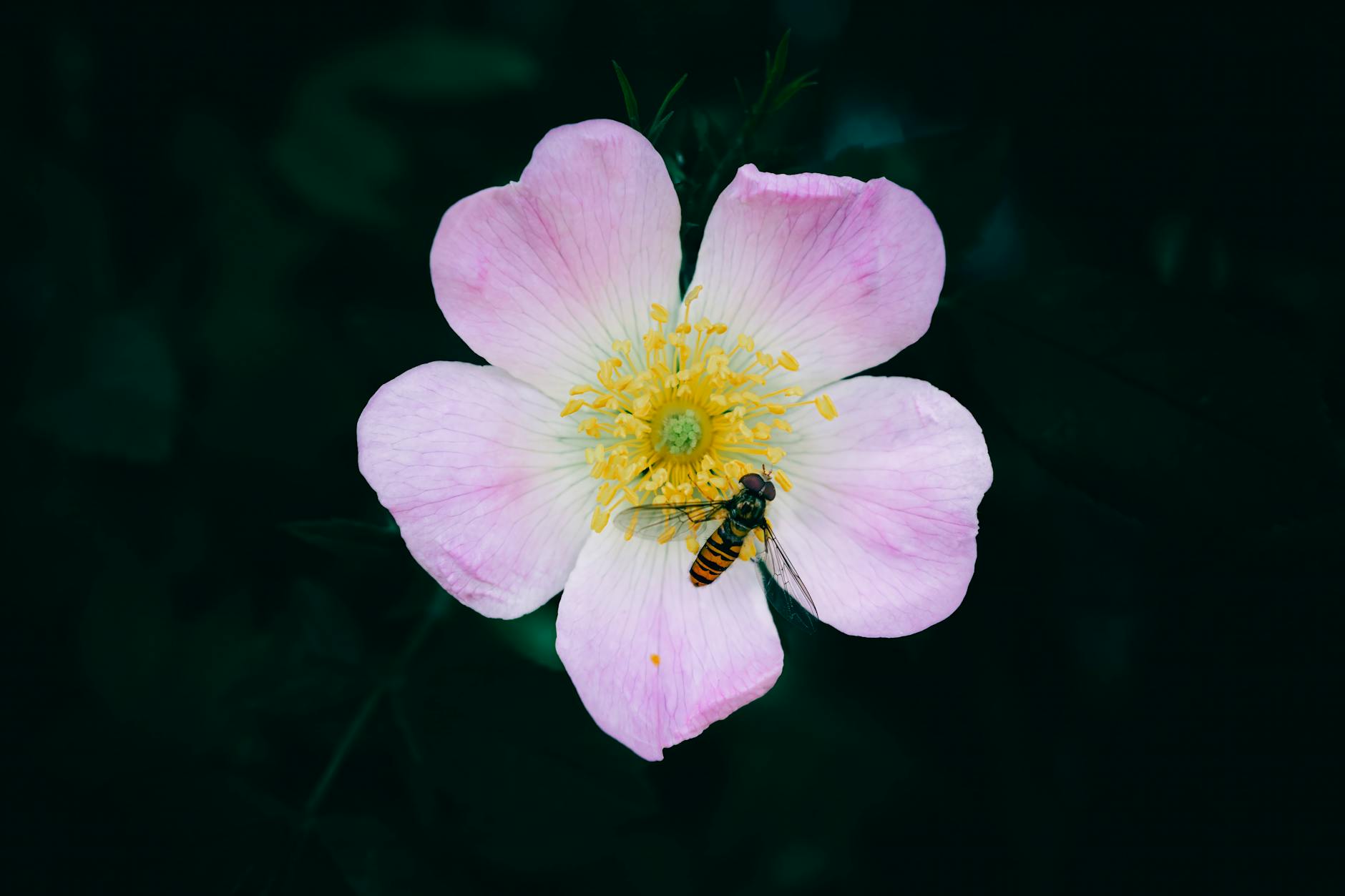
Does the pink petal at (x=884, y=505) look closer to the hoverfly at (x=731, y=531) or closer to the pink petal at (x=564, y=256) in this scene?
the hoverfly at (x=731, y=531)

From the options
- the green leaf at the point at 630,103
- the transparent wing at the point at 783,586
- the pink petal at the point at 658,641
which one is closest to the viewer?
the green leaf at the point at 630,103

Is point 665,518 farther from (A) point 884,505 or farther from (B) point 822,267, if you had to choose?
(B) point 822,267

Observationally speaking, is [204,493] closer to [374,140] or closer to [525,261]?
[374,140]

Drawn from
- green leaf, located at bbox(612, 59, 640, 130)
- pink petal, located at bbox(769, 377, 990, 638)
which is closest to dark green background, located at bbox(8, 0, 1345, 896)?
pink petal, located at bbox(769, 377, 990, 638)

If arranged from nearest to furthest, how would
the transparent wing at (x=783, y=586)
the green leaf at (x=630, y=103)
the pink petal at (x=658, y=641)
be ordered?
1. the green leaf at (x=630, y=103)
2. the pink petal at (x=658, y=641)
3. the transparent wing at (x=783, y=586)

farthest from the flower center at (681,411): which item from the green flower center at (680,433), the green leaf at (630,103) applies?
the green leaf at (630,103)

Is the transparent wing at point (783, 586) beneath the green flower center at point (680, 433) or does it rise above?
beneath

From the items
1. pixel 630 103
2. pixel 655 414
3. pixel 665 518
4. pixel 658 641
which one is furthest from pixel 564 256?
pixel 658 641
